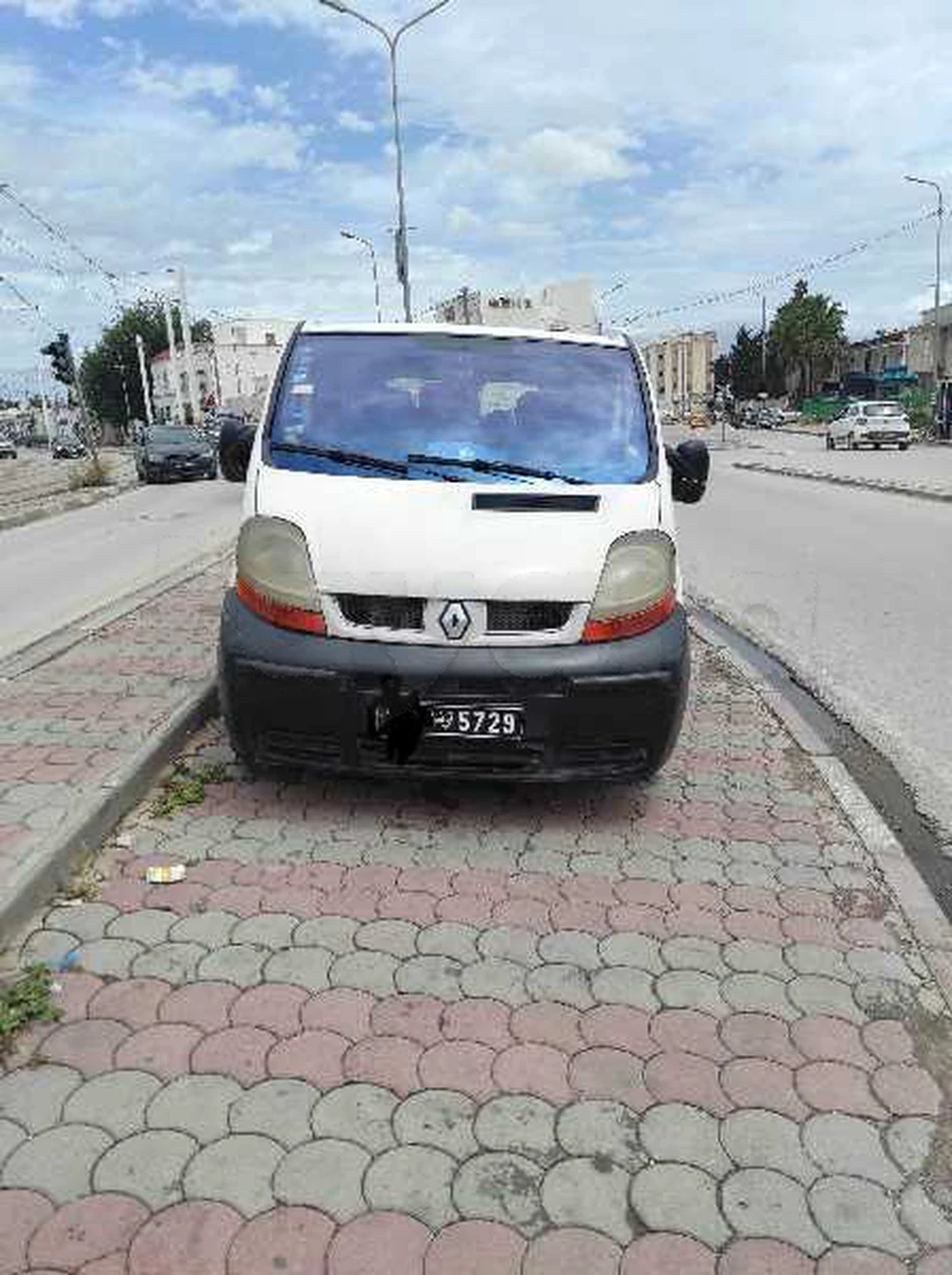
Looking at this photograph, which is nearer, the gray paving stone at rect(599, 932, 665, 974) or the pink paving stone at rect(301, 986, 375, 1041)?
the pink paving stone at rect(301, 986, 375, 1041)

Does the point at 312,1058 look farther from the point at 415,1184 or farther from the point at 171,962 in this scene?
the point at 171,962

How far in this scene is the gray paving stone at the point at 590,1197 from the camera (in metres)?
2.04

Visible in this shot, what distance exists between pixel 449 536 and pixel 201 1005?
5.63 ft

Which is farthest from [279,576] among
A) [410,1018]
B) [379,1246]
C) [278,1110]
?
[379,1246]

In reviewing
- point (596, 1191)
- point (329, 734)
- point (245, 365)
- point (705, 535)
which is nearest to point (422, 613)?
point (329, 734)

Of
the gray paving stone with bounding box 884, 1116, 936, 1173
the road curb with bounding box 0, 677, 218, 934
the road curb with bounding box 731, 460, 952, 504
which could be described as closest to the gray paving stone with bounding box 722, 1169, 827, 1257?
the gray paving stone with bounding box 884, 1116, 936, 1173

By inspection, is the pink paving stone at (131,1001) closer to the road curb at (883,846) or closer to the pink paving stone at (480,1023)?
the pink paving stone at (480,1023)

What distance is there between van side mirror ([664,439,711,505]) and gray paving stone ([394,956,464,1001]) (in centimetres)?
279

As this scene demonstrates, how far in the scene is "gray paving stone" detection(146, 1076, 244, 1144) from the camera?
89.2 inches

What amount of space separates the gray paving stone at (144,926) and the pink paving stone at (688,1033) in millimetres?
1474

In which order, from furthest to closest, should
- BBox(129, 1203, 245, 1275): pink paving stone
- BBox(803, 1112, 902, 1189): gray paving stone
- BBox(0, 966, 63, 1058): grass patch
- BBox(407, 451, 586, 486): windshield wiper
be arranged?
BBox(407, 451, 586, 486): windshield wiper
BBox(0, 966, 63, 1058): grass patch
BBox(803, 1112, 902, 1189): gray paving stone
BBox(129, 1203, 245, 1275): pink paving stone

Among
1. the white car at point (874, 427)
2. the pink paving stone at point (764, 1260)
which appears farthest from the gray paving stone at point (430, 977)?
the white car at point (874, 427)

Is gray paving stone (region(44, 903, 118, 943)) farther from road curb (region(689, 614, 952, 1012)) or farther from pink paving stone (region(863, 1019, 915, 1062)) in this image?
road curb (region(689, 614, 952, 1012))

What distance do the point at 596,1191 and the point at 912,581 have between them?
8206mm
